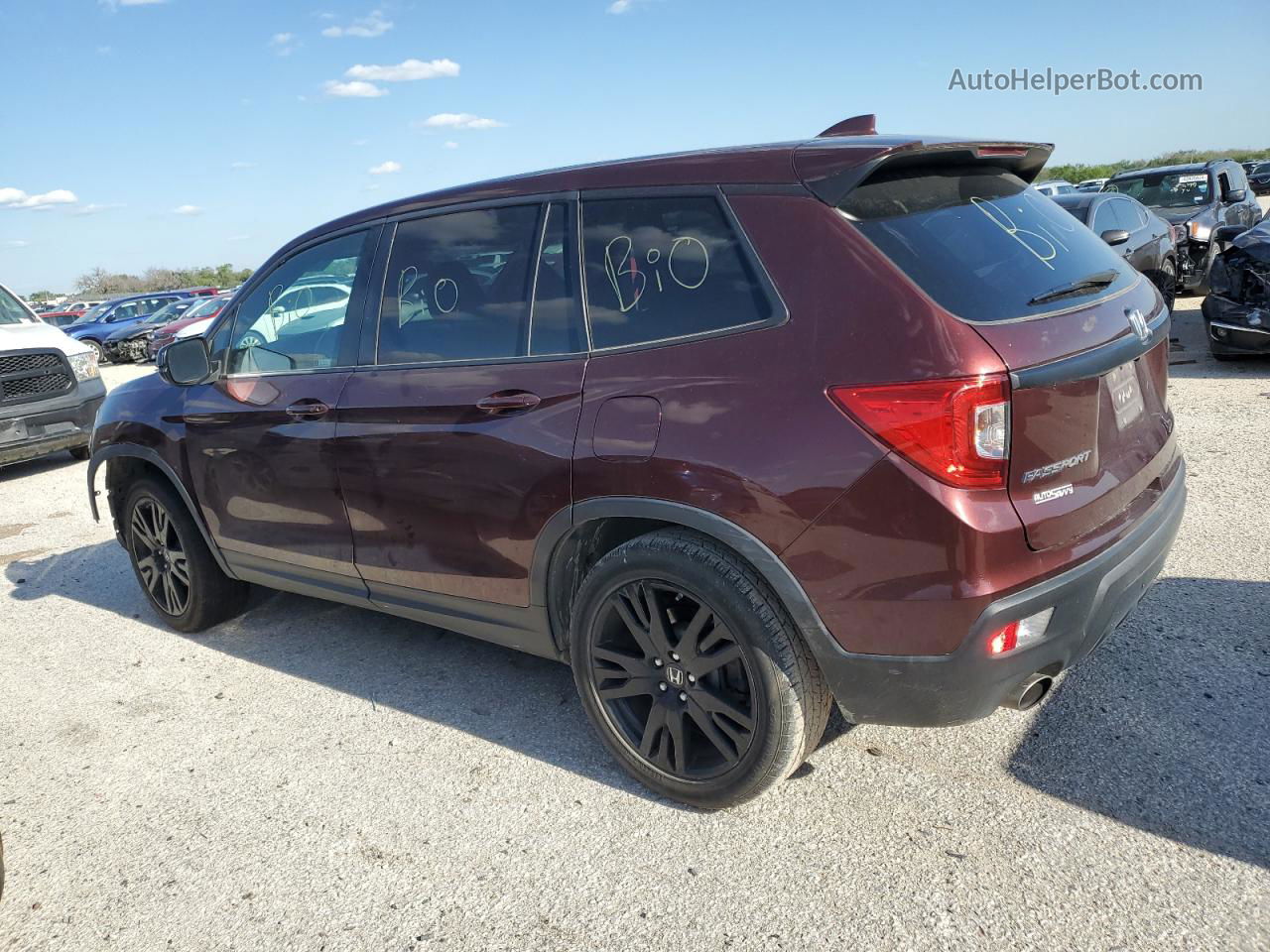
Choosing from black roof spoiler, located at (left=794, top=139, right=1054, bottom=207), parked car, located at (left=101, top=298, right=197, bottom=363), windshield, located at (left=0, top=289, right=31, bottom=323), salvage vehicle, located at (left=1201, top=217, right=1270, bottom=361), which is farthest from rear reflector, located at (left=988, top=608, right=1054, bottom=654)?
parked car, located at (left=101, top=298, right=197, bottom=363)

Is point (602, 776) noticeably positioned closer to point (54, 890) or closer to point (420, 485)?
point (420, 485)

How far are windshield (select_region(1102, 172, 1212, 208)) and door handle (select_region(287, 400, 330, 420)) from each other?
1312 cm

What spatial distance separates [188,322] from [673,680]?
2239 cm

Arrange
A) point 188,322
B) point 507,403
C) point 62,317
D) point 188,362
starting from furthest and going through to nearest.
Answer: point 62,317, point 188,322, point 188,362, point 507,403

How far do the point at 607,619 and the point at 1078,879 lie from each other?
1.47m

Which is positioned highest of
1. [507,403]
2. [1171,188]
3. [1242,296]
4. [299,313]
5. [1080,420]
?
[299,313]

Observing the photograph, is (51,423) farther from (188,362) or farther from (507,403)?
(507,403)

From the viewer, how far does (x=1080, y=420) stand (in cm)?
248

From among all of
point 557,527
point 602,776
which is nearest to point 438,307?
point 557,527

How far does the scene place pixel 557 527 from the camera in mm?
2996

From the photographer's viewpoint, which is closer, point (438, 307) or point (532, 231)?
point (532, 231)

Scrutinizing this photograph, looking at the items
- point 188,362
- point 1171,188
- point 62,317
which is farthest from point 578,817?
point 62,317

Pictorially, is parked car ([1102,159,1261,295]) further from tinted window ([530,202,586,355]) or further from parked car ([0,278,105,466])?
parked car ([0,278,105,466])

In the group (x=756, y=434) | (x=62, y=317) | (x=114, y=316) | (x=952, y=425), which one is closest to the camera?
(x=952, y=425)
